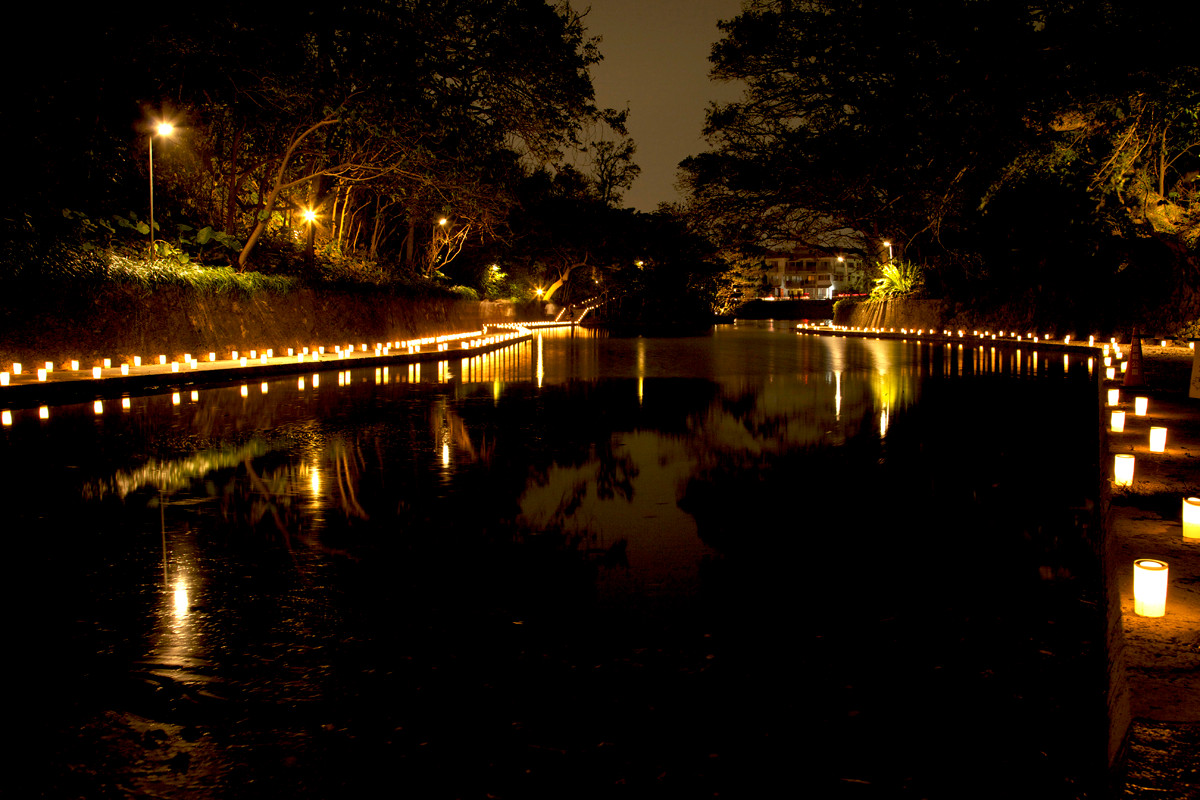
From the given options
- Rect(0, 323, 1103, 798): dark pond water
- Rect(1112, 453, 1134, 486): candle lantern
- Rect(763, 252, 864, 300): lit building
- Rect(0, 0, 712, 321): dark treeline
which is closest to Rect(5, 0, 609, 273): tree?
Rect(0, 0, 712, 321): dark treeline

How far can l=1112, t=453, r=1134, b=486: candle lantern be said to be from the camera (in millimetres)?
6812

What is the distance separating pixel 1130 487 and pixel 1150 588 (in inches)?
120

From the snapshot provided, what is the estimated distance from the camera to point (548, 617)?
167 inches

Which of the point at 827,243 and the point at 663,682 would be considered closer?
the point at 663,682

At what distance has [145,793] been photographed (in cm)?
272

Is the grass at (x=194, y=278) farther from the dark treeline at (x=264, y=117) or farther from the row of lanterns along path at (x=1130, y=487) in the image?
the row of lanterns along path at (x=1130, y=487)

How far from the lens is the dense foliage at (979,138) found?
12211mm

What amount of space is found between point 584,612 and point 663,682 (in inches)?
34.4

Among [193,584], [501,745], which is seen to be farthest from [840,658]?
[193,584]

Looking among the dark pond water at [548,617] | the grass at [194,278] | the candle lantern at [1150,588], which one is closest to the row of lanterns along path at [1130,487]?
the candle lantern at [1150,588]

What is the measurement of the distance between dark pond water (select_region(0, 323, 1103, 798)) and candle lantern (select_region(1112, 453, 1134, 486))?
0.29m

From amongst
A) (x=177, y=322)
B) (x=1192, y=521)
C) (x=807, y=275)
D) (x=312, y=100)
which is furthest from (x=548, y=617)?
(x=807, y=275)

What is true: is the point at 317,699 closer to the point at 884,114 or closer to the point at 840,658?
the point at 840,658

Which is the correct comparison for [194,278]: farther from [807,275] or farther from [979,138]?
[807,275]
